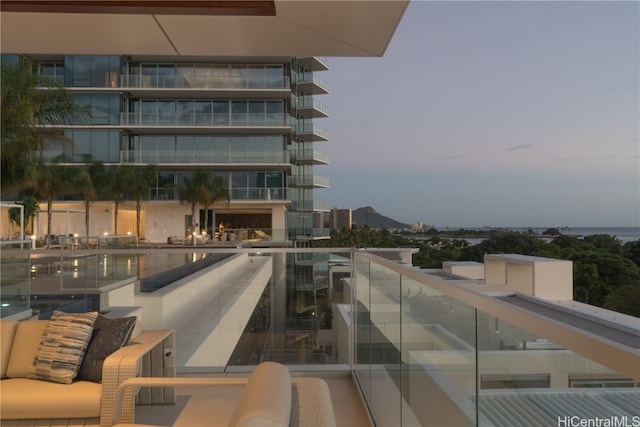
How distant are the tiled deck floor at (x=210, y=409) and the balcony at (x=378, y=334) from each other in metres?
0.02

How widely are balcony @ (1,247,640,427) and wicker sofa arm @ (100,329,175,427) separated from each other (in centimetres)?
33

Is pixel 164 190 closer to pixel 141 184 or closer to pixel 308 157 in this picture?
pixel 141 184

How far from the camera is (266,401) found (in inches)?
62.7

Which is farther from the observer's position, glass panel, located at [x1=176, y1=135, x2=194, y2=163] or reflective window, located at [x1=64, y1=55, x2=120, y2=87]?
glass panel, located at [x1=176, y1=135, x2=194, y2=163]

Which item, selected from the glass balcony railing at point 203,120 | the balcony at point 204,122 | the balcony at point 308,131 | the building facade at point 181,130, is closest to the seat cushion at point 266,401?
the building facade at point 181,130

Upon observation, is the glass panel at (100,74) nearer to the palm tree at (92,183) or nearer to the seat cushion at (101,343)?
the palm tree at (92,183)

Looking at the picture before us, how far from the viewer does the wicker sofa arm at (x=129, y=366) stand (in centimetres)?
288

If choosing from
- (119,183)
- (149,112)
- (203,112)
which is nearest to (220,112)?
(203,112)

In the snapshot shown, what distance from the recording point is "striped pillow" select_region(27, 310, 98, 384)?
10.2 ft

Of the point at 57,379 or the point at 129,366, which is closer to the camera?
the point at 129,366

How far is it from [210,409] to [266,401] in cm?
251

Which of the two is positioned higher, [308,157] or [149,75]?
[149,75]

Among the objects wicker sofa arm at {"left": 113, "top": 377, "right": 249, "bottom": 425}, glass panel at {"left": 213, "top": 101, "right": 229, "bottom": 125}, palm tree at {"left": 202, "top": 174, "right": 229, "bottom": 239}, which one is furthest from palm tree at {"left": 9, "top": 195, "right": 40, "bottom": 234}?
wicker sofa arm at {"left": 113, "top": 377, "right": 249, "bottom": 425}

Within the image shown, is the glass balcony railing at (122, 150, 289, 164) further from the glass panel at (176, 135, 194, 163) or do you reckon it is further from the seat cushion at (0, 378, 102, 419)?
the seat cushion at (0, 378, 102, 419)
